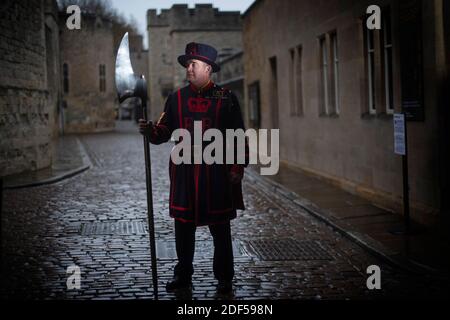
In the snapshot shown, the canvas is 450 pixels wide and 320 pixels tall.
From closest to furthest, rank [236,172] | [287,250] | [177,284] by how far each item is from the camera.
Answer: [236,172] < [177,284] < [287,250]

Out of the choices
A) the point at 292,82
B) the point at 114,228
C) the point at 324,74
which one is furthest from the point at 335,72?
the point at 114,228

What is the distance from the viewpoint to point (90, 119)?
179 ft

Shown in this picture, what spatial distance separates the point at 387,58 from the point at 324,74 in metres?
3.90

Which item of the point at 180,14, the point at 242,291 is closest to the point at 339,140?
the point at 242,291

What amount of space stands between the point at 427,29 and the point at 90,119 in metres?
47.3

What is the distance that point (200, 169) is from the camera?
19.6 feet

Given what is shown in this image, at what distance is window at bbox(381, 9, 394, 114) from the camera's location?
10844mm

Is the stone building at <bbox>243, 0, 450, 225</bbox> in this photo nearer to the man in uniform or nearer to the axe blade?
the man in uniform

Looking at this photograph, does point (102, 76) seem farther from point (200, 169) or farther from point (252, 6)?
point (200, 169)

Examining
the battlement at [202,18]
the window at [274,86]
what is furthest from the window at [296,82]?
the battlement at [202,18]

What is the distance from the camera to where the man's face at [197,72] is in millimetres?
5988

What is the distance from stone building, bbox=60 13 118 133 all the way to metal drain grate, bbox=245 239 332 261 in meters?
46.2
